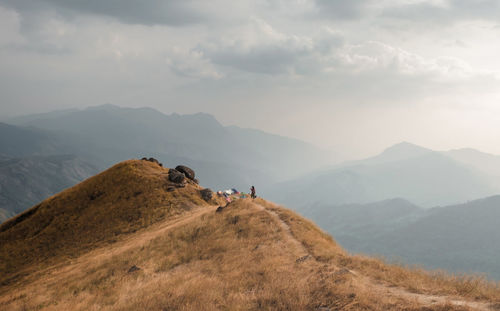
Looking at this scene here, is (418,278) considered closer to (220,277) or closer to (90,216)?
(220,277)

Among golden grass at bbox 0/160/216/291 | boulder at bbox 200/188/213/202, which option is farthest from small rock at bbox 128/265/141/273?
boulder at bbox 200/188/213/202

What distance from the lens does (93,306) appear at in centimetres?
1221

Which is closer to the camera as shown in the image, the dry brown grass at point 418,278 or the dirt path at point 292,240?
the dry brown grass at point 418,278

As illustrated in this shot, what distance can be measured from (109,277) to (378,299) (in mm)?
15177

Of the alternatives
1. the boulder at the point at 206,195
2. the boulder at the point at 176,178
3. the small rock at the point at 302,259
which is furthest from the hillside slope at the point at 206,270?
the boulder at the point at 176,178

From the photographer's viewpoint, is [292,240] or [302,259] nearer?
[302,259]

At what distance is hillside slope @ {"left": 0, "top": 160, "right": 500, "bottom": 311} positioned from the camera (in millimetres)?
10359

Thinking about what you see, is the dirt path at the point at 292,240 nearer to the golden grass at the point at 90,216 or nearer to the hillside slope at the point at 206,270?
the hillside slope at the point at 206,270

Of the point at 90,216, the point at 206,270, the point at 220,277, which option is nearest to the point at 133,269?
the point at 206,270

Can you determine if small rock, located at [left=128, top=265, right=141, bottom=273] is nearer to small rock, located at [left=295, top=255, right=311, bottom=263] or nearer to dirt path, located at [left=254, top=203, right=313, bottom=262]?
small rock, located at [left=295, top=255, right=311, bottom=263]

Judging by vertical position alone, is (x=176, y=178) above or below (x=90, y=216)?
above

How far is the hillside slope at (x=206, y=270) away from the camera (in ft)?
34.0

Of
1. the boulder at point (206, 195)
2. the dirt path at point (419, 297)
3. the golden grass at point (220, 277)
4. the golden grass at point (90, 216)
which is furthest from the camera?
the boulder at point (206, 195)

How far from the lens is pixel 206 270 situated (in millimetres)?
14844
